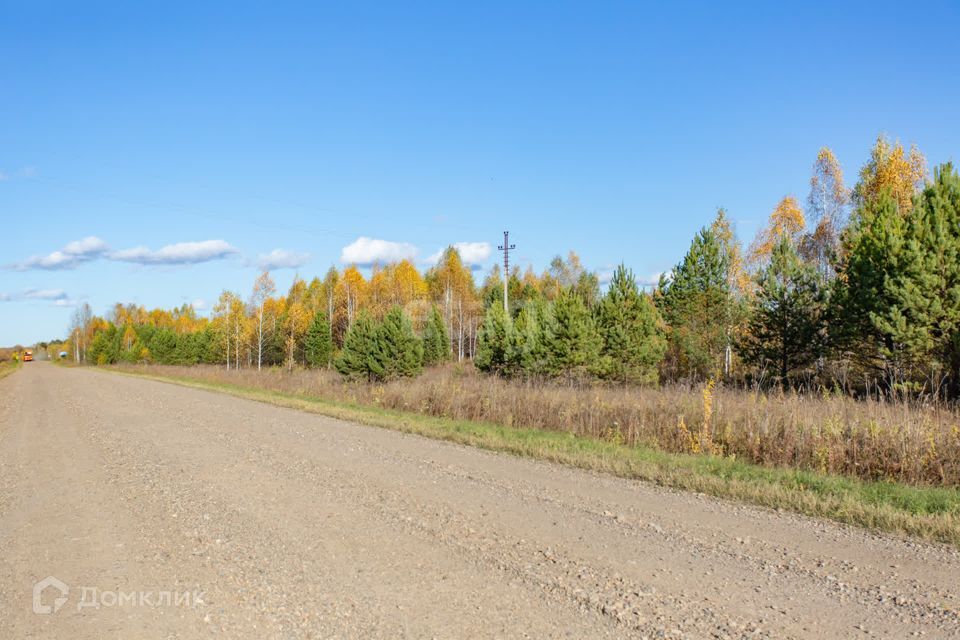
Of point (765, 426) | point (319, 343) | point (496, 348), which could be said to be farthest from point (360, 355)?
point (319, 343)

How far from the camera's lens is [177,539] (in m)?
5.86

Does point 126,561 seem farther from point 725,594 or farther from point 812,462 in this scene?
point 812,462

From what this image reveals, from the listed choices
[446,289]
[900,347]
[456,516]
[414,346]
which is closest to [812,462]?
[456,516]

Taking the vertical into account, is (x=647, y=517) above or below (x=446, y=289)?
below

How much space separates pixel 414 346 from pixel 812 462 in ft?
85.2

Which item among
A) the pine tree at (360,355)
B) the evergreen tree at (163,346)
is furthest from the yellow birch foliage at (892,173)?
the evergreen tree at (163,346)

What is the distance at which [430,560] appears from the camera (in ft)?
17.3

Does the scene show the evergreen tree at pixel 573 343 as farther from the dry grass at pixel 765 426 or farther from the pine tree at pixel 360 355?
the dry grass at pixel 765 426

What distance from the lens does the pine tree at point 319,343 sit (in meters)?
59.1

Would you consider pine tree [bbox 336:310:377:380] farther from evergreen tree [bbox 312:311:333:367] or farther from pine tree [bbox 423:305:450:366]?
evergreen tree [bbox 312:311:333:367]

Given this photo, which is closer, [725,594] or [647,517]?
[725,594]

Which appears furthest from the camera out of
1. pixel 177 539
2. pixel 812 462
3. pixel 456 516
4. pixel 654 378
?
pixel 654 378

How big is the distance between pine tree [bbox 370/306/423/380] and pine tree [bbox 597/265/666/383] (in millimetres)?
9745

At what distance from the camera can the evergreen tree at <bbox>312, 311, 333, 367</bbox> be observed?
59.1m
